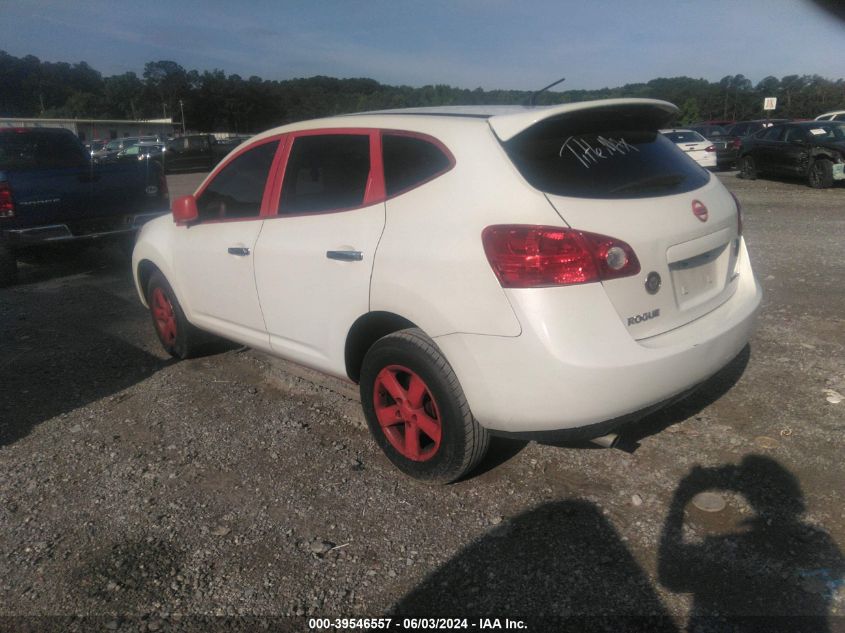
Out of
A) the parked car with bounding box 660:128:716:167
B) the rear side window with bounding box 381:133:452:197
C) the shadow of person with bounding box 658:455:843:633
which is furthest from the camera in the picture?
the parked car with bounding box 660:128:716:167

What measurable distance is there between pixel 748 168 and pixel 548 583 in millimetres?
19060

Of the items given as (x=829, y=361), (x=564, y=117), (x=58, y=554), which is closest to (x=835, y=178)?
(x=829, y=361)

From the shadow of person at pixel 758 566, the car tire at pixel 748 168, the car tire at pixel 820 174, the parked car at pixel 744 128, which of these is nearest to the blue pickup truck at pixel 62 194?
the shadow of person at pixel 758 566

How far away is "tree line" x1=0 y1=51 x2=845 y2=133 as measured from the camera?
83.5ft

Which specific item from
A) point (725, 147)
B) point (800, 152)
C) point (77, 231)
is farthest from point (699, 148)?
point (77, 231)

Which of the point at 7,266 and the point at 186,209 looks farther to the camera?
the point at 7,266

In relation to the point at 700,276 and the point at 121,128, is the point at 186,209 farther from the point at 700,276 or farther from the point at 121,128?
the point at 121,128

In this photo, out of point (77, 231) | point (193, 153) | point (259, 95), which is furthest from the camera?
point (259, 95)

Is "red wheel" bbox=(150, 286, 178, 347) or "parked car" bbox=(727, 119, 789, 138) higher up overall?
"parked car" bbox=(727, 119, 789, 138)

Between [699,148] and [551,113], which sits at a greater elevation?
[551,113]

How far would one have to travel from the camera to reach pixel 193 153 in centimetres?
2841

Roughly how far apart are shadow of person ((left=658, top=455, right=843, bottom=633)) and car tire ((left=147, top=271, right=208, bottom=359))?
136 inches

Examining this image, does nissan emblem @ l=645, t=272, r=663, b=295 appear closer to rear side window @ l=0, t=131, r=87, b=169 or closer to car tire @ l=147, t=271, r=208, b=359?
car tire @ l=147, t=271, r=208, b=359

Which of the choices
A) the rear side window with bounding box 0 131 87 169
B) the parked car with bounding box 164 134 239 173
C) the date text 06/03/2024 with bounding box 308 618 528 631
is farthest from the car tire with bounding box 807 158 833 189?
the parked car with bounding box 164 134 239 173
